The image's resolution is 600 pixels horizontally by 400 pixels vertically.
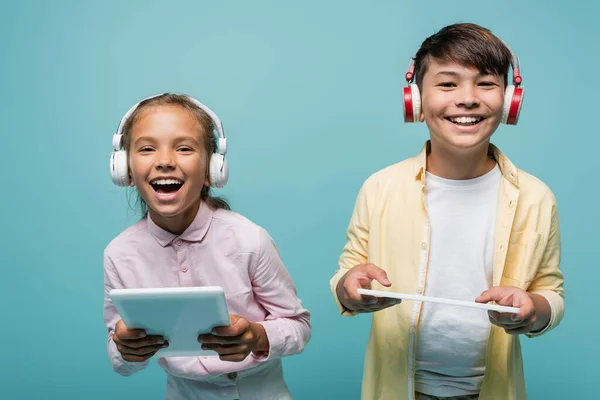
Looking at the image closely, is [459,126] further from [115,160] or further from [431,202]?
[115,160]

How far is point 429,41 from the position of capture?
110 inches

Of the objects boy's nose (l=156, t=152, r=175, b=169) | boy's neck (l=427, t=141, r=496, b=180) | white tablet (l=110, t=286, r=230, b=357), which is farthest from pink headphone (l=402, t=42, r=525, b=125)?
white tablet (l=110, t=286, r=230, b=357)

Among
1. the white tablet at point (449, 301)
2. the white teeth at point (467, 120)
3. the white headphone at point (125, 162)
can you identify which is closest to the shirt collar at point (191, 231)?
the white headphone at point (125, 162)

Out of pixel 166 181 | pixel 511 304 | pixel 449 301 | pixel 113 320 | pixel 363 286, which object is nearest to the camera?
pixel 449 301

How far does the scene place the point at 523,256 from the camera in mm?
2641

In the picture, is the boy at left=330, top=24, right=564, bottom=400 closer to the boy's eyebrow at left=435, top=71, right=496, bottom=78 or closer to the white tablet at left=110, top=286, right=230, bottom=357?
the boy's eyebrow at left=435, top=71, right=496, bottom=78

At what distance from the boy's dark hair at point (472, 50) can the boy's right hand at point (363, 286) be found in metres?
0.67

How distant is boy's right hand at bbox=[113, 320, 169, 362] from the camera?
2.44m

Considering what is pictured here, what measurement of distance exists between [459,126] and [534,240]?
0.40m

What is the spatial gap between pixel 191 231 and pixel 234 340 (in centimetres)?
41

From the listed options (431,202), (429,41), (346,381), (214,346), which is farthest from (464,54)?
(346,381)

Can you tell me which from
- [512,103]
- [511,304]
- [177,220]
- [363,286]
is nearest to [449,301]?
[511,304]

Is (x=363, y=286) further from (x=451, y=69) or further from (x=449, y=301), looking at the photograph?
(x=451, y=69)

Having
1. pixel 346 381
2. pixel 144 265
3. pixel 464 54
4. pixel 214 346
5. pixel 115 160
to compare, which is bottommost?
pixel 346 381
